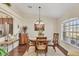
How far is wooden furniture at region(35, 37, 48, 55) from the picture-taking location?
7.82 ft

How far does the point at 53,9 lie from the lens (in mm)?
2312

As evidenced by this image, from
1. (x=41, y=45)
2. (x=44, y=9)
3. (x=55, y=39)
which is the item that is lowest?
(x=41, y=45)

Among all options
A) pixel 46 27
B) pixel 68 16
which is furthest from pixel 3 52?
pixel 68 16

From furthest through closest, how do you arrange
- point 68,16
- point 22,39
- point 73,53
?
point 22,39 → point 68,16 → point 73,53

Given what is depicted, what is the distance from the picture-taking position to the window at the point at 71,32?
2271mm

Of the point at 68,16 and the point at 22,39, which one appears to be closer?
the point at 68,16

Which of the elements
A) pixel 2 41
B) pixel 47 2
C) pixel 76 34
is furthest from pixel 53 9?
pixel 2 41

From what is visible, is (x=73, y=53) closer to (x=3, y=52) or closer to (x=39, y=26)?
(x=39, y=26)

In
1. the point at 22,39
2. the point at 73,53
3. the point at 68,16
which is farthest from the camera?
the point at 22,39

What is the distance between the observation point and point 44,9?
7.64 ft

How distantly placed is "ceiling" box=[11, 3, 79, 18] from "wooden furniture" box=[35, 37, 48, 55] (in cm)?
50

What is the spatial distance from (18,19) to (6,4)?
1.29 feet

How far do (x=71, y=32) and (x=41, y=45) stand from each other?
649 mm

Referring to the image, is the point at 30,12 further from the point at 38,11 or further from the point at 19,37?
the point at 19,37
